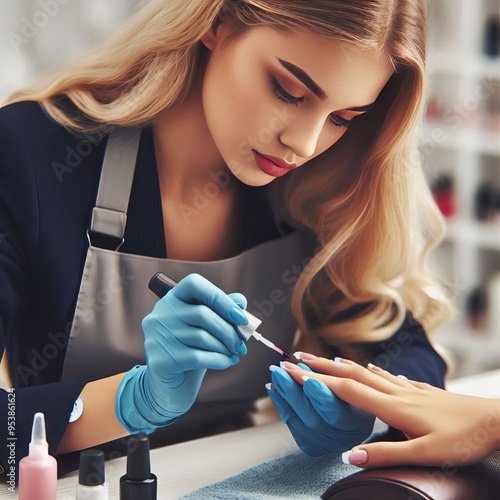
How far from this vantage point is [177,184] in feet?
3.51

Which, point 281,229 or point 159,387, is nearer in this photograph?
point 159,387

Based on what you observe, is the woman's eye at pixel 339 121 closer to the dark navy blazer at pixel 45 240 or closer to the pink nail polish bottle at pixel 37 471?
the dark navy blazer at pixel 45 240

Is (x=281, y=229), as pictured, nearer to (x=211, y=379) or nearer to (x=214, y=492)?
(x=211, y=379)

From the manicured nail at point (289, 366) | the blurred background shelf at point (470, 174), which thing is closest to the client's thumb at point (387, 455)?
the manicured nail at point (289, 366)

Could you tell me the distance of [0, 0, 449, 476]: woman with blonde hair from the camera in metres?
0.91

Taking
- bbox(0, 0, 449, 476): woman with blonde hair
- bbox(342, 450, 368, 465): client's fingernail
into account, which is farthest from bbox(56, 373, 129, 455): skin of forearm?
bbox(342, 450, 368, 465): client's fingernail

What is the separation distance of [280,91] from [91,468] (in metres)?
0.50

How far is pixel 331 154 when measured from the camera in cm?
117

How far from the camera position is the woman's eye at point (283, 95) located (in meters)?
0.98

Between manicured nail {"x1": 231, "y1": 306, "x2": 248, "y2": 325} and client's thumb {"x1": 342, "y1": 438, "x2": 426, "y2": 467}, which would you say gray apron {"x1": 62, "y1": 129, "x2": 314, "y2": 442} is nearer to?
manicured nail {"x1": 231, "y1": 306, "x2": 248, "y2": 325}

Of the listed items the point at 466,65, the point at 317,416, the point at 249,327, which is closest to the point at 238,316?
the point at 249,327

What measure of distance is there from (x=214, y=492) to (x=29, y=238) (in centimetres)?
36

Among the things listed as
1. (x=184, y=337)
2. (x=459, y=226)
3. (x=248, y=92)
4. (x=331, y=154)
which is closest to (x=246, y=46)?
(x=248, y=92)

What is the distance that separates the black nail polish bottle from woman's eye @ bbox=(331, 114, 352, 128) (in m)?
0.49
